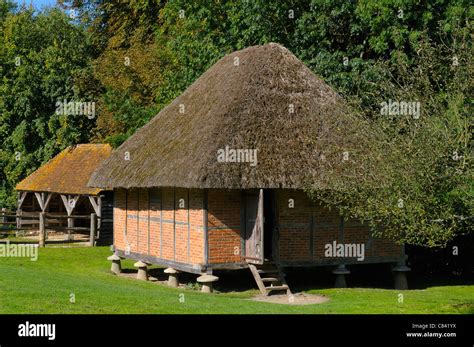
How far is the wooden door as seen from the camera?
20031 mm

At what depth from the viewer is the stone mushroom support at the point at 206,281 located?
67.0 feet

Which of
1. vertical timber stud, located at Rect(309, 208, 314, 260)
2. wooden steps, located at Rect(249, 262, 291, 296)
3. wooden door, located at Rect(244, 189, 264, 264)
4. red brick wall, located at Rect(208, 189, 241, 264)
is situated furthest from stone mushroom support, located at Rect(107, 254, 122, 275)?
vertical timber stud, located at Rect(309, 208, 314, 260)

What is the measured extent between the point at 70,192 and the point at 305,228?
52.6 feet

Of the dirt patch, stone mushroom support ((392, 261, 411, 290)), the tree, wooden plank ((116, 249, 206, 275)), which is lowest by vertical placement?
the dirt patch

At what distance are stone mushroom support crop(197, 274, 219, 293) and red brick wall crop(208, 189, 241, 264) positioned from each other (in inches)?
15.5

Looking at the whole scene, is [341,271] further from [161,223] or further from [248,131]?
[161,223]

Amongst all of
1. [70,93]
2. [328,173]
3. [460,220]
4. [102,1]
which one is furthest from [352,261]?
[102,1]

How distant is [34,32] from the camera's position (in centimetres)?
5041

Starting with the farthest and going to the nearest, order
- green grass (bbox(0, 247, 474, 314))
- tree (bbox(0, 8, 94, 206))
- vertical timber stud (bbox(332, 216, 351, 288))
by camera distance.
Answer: tree (bbox(0, 8, 94, 206))
vertical timber stud (bbox(332, 216, 351, 288))
green grass (bbox(0, 247, 474, 314))

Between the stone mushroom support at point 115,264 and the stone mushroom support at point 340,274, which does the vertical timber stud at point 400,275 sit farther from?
the stone mushroom support at point 115,264

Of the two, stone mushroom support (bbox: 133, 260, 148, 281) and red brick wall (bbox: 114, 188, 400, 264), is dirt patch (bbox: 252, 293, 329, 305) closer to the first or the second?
red brick wall (bbox: 114, 188, 400, 264)

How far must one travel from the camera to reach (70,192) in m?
34.8

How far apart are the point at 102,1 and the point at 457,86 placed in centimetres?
3287

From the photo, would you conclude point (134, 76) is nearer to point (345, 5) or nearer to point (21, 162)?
point (21, 162)
